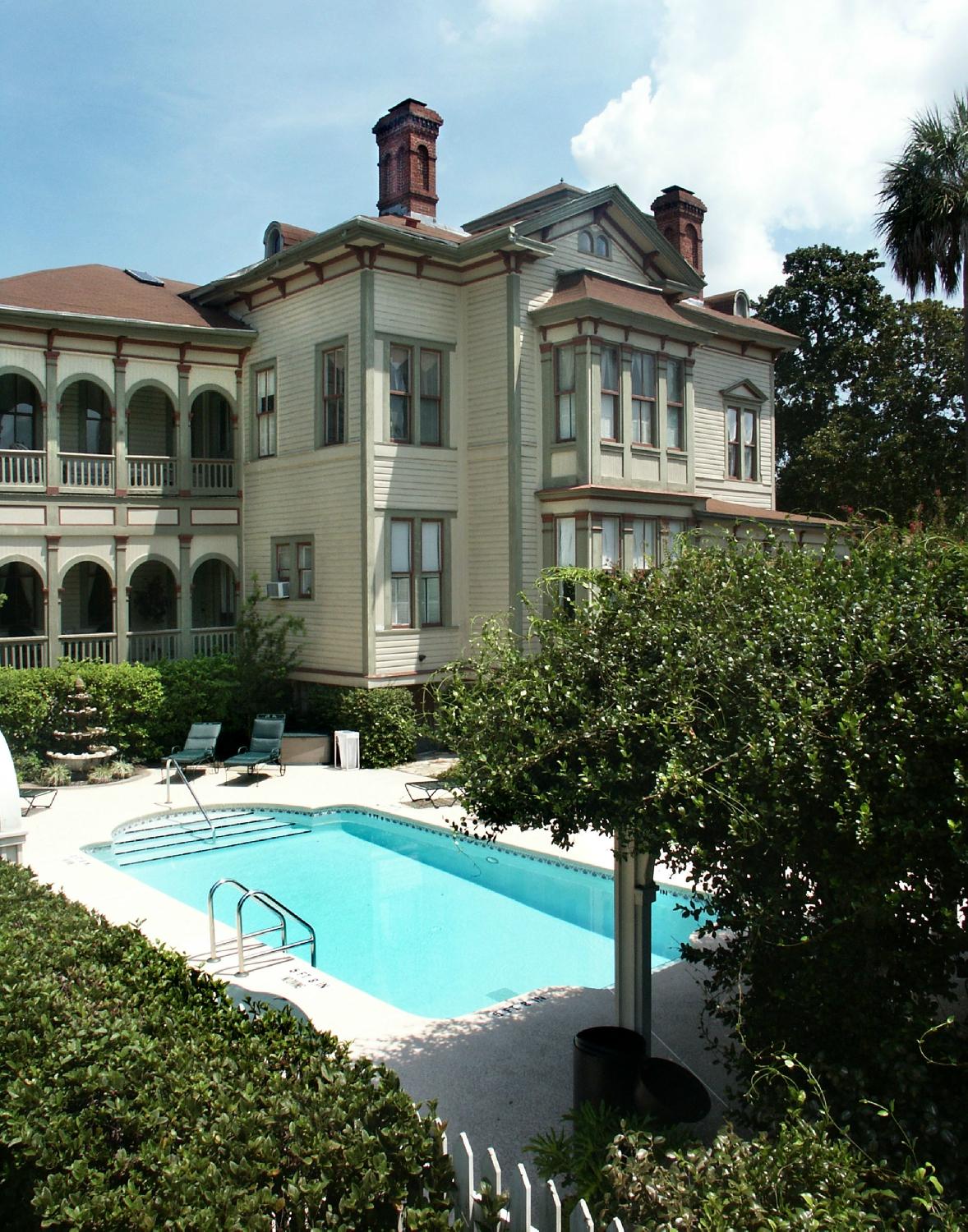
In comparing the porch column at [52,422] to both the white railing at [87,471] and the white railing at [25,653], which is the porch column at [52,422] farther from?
the white railing at [25,653]

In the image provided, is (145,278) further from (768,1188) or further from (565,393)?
(768,1188)

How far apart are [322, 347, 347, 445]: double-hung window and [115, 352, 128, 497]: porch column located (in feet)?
14.2

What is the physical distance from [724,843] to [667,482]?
58.2 feet

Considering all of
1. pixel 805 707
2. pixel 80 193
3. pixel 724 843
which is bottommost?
→ pixel 724 843

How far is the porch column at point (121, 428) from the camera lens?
2178cm

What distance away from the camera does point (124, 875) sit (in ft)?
41.9

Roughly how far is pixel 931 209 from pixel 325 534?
51.2 feet

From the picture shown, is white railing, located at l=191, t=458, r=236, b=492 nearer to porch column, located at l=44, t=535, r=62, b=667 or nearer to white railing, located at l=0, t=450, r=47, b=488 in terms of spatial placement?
white railing, located at l=0, t=450, r=47, b=488

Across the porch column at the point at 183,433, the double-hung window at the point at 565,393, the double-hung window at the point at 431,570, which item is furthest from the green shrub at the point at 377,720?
the double-hung window at the point at 565,393

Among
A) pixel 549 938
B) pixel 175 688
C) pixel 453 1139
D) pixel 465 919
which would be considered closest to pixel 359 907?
pixel 465 919

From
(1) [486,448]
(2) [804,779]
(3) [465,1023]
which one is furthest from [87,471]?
(2) [804,779]

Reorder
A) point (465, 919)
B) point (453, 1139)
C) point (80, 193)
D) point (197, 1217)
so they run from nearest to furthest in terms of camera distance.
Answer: point (197, 1217) < point (453, 1139) < point (465, 919) < point (80, 193)

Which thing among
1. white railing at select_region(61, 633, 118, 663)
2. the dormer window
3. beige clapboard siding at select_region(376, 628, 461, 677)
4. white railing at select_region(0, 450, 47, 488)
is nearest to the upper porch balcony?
white railing at select_region(0, 450, 47, 488)

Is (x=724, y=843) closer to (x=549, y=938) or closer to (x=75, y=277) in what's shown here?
(x=549, y=938)
